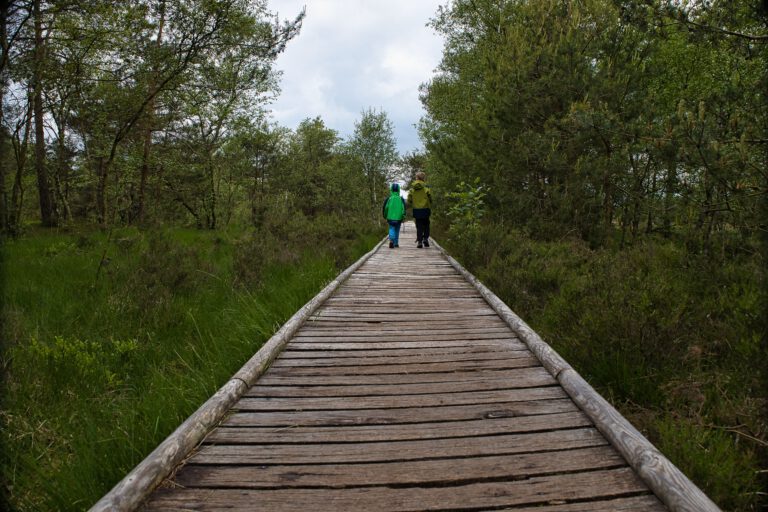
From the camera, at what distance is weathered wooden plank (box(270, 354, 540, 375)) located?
3.36 m

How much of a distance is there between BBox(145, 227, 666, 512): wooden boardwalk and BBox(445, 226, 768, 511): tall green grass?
44cm

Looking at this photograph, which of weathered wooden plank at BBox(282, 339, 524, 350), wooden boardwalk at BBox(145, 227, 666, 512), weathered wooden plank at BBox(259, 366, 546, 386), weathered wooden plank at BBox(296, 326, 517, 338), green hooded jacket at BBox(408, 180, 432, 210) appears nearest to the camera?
wooden boardwalk at BBox(145, 227, 666, 512)

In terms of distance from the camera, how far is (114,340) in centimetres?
480

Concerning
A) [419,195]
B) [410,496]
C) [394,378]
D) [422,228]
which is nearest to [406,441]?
[410,496]

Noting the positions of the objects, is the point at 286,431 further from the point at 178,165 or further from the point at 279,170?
the point at 279,170

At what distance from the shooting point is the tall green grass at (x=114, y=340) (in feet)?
7.88

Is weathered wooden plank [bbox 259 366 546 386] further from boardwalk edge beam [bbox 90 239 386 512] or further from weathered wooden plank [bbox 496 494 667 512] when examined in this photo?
weathered wooden plank [bbox 496 494 667 512]

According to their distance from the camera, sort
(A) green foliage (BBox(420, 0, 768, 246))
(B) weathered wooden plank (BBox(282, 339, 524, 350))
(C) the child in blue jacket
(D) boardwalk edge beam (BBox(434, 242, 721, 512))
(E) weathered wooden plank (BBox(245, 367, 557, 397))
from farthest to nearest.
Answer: (C) the child in blue jacket
(A) green foliage (BBox(420, 0, 768, 246))
(B) weathered wooden plank (BBox(282, 339, 524, 350))
(E) weathered wooden plank (BBox(245, 367, 557, 397))
(D) boardwalk edge beam (BBox(434, 242, 721, 512))

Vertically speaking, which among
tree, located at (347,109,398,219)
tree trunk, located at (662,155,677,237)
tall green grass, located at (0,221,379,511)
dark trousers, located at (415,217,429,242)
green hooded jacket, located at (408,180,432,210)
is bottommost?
tall green grass, located at (0,221,379,511)

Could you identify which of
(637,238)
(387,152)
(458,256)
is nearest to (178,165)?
(458,256)

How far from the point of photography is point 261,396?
292cm

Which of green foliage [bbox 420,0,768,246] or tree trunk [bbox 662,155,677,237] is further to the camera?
tree trunk [bbox 662,155,677,237]

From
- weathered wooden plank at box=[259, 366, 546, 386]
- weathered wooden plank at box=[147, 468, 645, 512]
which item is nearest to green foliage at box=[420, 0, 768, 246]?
weathered wooden plank at box=[259, 366, 546, 386]

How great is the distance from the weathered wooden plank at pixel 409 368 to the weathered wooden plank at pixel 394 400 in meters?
0.44
